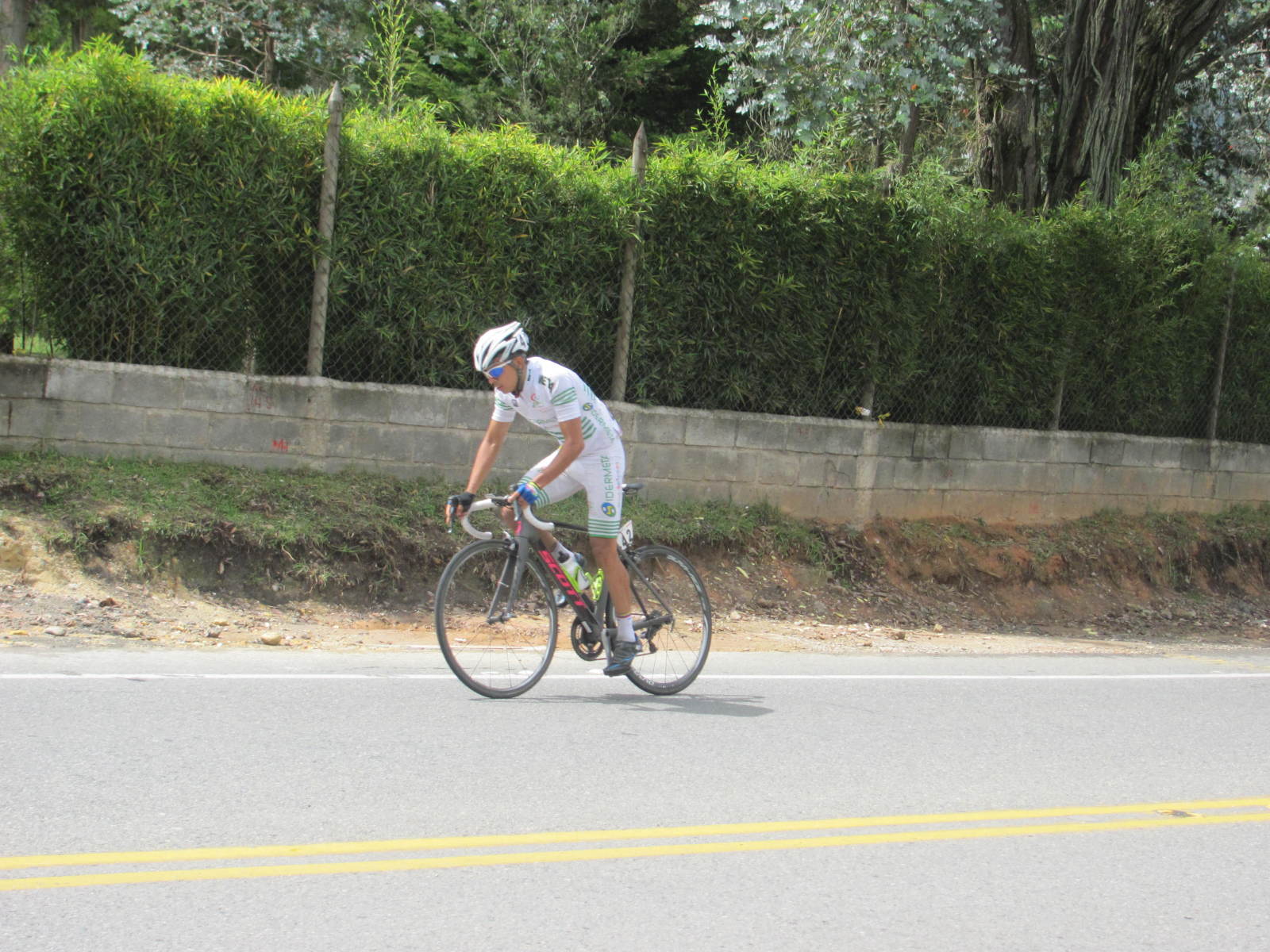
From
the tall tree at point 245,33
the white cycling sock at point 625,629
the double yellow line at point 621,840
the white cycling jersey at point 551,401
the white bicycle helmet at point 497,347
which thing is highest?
the tall tree at point 245,33

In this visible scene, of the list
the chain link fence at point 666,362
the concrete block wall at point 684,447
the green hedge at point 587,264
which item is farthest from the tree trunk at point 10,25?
the concrete block wall at point 684,447

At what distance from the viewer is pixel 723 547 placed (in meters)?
11.1

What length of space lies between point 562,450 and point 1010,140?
1009 cm

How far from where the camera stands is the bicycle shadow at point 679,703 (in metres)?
6.83

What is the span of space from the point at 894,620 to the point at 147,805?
7.73 meters

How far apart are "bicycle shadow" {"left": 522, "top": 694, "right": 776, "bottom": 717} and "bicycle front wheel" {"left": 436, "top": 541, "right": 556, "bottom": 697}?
8.4 inches

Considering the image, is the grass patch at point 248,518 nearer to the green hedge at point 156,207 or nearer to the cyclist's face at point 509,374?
the green hedge at point 156,207

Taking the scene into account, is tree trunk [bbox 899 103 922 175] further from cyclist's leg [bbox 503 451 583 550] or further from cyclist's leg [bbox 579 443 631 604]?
cyclist's leg [bbox 503 451 583 550]

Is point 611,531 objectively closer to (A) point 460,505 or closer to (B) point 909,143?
(A) point 460,505

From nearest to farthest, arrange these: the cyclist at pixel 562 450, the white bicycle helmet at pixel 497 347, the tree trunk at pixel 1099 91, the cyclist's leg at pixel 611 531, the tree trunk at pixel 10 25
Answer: the white bicycle helmet at pixel 497 347
the cyclist at pixel 562 450
the cyclist's leg at pixel 611 531
the tree trunk at pixel 10 25
the tree trunk at pixel 1099 91

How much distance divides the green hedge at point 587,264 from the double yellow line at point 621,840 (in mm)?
6230

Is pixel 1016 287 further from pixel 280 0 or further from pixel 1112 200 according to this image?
pixel 280 0

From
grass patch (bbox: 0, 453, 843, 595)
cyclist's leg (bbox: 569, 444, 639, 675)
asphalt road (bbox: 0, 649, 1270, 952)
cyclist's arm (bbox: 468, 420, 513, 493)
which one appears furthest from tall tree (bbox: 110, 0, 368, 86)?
asphalt road (bbox: 0, 649, 1270, 952)

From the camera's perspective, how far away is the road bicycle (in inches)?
263
